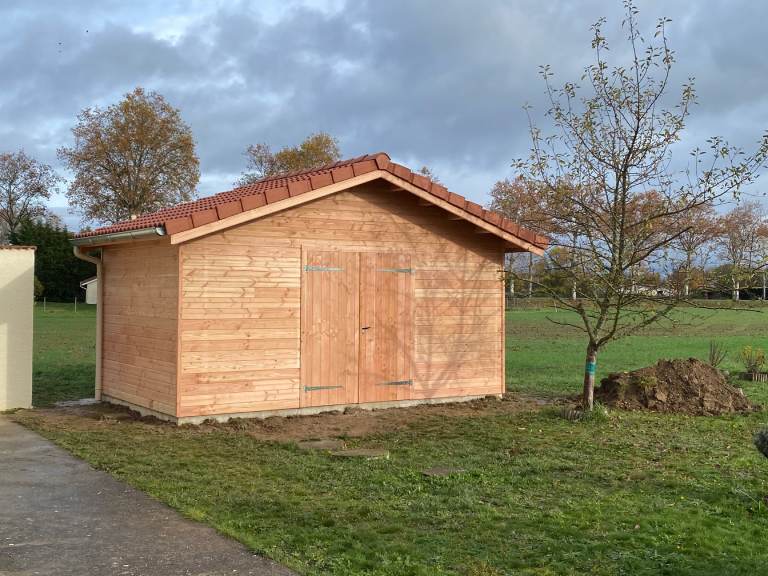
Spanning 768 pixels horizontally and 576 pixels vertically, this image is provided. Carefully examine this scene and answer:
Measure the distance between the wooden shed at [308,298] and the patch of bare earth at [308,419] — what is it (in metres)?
0.22

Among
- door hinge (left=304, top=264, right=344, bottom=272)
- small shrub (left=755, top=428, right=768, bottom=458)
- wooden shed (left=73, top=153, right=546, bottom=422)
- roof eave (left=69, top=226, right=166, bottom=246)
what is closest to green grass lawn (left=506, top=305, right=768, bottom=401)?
wooden shed (left=73, top=153, right=546, bottom=422)

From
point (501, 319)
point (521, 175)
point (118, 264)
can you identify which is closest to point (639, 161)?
point (521, 175)

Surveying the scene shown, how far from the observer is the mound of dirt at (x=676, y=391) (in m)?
11.8

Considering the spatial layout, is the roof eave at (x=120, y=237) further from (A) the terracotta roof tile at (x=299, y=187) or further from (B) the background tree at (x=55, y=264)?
(B) the background tree at (x=55, y=264)

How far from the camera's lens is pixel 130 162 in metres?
48.2

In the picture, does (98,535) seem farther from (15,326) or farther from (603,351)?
(603,351)

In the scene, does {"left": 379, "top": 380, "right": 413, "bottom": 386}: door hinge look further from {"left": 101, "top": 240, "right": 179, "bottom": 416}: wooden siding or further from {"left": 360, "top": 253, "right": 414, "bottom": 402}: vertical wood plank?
{"left": 101, "top": 240, "right": 179, "bottom": 416}: wooden siding


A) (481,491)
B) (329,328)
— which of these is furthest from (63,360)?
(481,491)

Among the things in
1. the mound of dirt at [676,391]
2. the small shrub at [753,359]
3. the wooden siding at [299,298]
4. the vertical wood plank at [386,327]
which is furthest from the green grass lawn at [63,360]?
the small shrub at [753,359]

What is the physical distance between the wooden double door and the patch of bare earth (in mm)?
354

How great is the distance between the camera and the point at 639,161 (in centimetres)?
1060

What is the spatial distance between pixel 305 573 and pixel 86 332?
2688 cm

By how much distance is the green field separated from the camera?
5.25 metres

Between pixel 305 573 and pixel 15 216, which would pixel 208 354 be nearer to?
pixel 305 573
